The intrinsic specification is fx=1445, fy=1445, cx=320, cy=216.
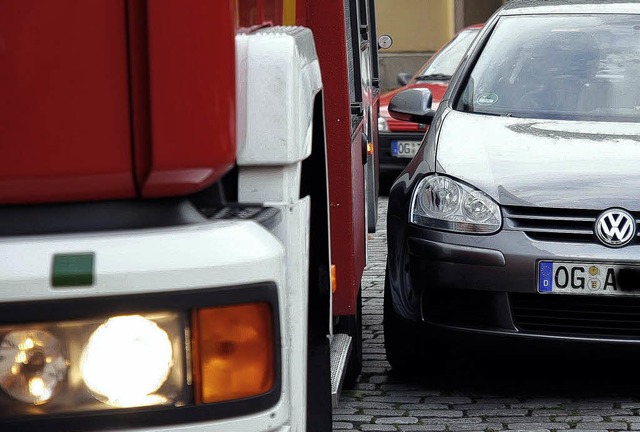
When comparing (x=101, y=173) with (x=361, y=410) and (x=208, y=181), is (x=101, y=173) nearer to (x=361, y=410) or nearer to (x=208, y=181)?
(x=208, y=181)

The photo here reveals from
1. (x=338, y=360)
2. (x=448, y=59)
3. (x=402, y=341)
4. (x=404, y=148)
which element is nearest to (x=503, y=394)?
(x=402, y=341)

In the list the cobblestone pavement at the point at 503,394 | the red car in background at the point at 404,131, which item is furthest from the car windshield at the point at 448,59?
the cobblestone pavement at the point at 503,394

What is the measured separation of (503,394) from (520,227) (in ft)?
2.66

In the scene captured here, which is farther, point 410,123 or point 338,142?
point 410,123

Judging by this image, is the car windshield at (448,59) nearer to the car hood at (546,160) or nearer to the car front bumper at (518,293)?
the car hood at (546,160)

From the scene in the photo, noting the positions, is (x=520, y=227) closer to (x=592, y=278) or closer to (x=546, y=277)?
(x=546, y=277)

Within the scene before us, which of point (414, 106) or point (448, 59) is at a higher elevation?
point (414, 106)

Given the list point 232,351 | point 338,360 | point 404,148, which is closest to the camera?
point 232,351

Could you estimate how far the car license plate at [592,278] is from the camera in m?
5.38

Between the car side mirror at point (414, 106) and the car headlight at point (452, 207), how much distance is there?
116 centimetres

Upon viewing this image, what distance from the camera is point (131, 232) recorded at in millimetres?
2055

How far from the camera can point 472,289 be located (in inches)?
217

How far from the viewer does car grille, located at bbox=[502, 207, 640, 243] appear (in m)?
5.47

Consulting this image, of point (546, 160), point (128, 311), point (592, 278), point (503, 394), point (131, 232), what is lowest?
point (503, 394)
